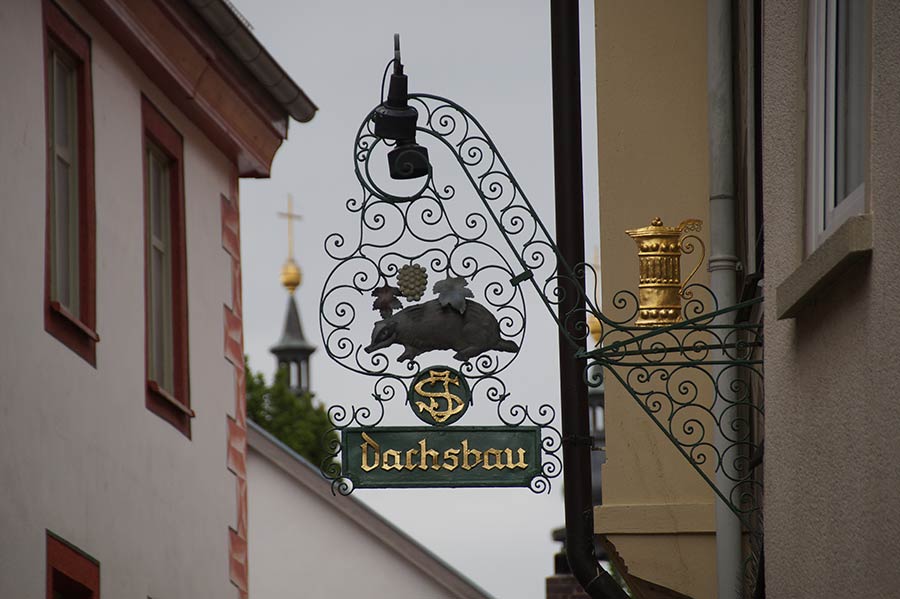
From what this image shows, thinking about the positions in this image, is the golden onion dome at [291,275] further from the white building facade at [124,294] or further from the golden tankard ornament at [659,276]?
the golden tankard ornament at [659,276]

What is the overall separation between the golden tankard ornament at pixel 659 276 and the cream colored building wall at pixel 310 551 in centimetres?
1761

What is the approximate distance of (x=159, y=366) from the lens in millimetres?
14930

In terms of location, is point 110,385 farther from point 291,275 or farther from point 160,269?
point 291,275

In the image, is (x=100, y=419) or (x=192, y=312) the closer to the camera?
(x=100, y=419)

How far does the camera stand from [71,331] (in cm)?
1243

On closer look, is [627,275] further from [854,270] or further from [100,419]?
[854,270]

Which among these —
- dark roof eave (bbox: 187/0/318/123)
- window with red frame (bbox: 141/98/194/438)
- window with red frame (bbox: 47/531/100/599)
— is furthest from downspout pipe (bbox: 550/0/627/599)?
dark roof eave (bbox: 187/0/318/123)

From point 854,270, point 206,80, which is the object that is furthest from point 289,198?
point 854,270

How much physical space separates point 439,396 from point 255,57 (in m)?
9.27

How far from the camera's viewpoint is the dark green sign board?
752cm

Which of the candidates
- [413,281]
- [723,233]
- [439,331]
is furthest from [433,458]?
[723,233]

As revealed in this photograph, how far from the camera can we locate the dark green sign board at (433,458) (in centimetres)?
752

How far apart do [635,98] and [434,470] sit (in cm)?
348

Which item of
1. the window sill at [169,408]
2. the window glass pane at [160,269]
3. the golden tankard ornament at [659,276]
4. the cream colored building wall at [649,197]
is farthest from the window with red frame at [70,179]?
the golden tankard ornament at [659,276]
